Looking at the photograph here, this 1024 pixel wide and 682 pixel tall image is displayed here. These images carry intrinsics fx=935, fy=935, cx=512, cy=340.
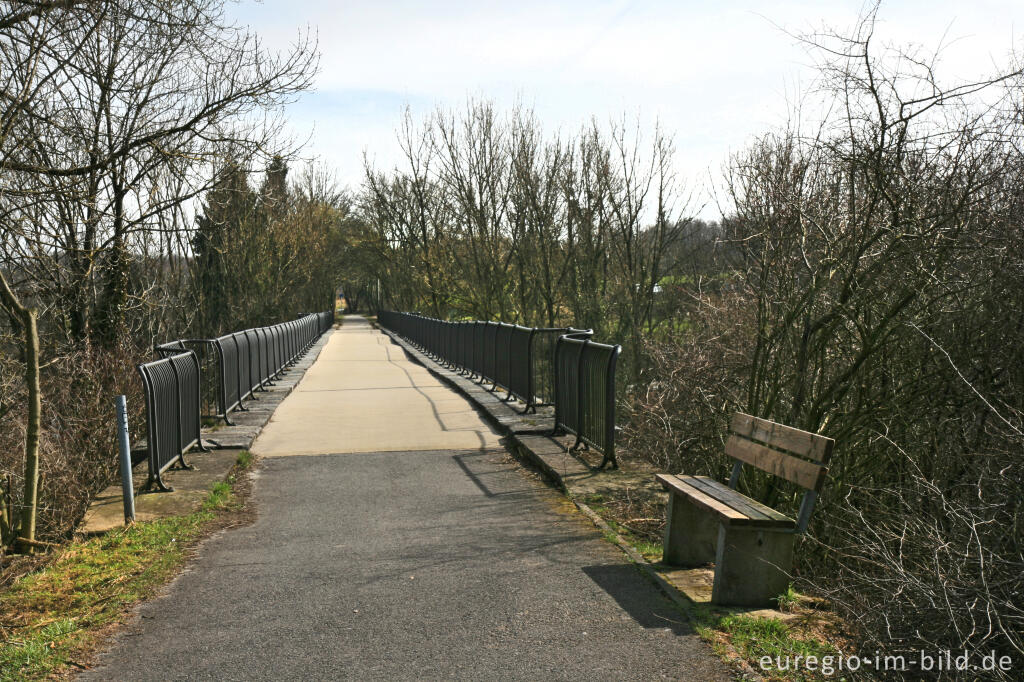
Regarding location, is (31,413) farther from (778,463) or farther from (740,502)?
(778,463)

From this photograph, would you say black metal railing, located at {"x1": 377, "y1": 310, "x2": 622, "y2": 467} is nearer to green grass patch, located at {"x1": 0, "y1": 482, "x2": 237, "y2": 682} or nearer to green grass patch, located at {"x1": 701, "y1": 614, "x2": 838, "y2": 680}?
green grass patch, located at {"x1": 0, "y1": 482, "x2": 237, "y2": 682}

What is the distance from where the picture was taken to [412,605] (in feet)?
15.6

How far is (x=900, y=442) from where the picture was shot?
23.7 ft

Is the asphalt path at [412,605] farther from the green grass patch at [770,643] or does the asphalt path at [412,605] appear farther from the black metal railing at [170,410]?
the black metal railing at [170,410]

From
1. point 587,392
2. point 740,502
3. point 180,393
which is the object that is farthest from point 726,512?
point 180,393

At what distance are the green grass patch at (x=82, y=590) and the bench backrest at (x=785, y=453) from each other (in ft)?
11.2

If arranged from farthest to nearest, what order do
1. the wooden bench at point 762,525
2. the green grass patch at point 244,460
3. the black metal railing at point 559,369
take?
1. the green grass patch at point 244,460
2. the black metal railing at point 559,369
3. the wooden bench at point 762,525

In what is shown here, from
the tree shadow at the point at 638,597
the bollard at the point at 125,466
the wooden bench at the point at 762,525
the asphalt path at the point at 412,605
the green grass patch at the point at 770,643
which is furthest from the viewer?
the bollard at the point at 125,466

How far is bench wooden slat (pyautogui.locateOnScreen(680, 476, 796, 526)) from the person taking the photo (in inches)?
179

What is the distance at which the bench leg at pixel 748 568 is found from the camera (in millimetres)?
4535

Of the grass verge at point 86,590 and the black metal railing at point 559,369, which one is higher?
the black metal railing at point 559,369

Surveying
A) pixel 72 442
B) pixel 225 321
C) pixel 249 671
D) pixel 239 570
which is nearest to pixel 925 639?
pixel 249 671

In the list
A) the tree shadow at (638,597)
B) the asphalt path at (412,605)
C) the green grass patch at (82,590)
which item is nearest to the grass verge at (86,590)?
the green grass patch at (82,590)

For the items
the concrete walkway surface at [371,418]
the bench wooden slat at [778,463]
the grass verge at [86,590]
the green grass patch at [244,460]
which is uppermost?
the bench wooden slat at [778,463]
